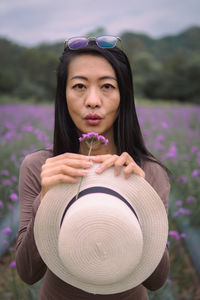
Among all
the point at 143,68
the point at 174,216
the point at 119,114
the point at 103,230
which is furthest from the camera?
the point at 143,68

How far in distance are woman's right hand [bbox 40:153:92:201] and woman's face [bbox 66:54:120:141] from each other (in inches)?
12.1

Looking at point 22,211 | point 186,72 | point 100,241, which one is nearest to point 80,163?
point 100,241

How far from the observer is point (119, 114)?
1215 millimetres

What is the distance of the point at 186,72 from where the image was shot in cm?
2770

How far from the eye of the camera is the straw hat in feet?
2.63

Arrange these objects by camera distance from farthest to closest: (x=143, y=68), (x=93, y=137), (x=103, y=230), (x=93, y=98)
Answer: (x=143, y=68), (x=93, y=98), (x=93, y=137), (x=103, y=230)

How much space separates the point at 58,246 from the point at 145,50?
34.9 m

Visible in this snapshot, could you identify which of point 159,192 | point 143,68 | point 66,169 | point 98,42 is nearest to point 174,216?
point 159,192

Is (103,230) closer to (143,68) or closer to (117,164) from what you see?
(117,164)

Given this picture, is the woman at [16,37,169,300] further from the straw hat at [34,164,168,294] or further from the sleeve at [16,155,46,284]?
the straw hat at [34,164,168,294]

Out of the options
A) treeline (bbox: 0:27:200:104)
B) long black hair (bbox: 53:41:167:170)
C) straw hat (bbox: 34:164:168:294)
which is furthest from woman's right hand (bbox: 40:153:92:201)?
treeline (bbox: 0:27:200:104)

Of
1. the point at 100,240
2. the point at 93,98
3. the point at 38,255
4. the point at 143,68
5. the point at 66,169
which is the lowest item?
the point at 143,68

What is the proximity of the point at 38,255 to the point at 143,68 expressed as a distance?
30614 millimetres

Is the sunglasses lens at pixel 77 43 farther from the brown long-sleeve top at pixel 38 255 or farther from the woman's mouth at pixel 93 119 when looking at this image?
the brown long-sleeve top at pixel 38 255
